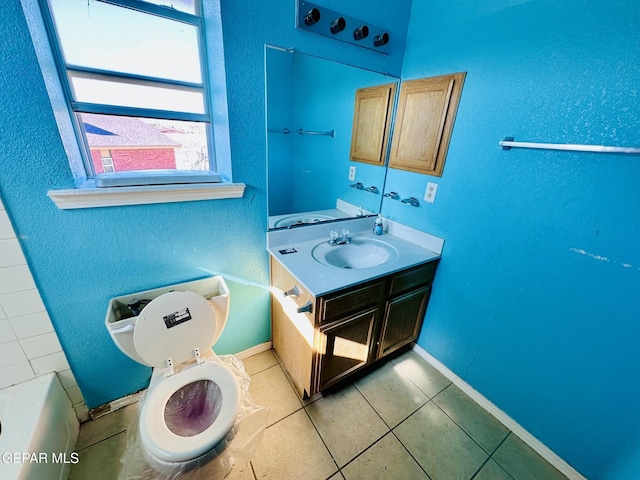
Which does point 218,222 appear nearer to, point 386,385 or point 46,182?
point 46,182

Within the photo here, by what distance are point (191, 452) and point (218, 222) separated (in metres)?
0.94

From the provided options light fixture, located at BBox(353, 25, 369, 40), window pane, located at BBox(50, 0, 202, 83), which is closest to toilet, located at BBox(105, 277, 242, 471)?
window pane, located at BBox(50, 0, 202, 83)

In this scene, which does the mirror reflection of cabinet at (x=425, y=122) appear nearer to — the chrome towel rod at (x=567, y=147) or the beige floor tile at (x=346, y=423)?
the chrome towel rod at (x=567, y=147)

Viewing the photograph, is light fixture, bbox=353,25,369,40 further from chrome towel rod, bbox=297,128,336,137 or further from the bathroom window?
the bathroom window

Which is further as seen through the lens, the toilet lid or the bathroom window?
the toilet lid

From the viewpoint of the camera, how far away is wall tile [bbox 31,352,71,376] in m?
1.13

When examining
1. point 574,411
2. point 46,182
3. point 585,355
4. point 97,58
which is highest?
point 97,58

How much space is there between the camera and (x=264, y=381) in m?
1.58

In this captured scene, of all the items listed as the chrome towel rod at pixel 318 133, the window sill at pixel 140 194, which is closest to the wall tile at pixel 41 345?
Answer: the window sill at pixel 140 194

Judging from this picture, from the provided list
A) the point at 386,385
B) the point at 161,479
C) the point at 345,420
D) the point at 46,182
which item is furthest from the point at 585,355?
the point at 46,182

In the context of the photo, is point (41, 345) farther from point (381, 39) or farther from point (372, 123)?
point (381, 39)

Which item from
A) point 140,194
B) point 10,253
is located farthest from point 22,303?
point 140,194

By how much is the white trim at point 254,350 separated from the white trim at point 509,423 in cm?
109

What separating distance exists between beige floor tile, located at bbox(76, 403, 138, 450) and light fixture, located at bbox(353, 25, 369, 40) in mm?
2216
